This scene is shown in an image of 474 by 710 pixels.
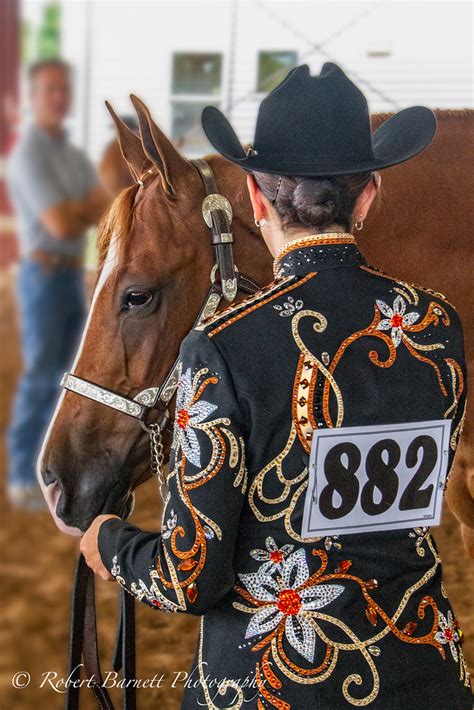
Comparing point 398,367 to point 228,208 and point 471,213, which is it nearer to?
point 228,208

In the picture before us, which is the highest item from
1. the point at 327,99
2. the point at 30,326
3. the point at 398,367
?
the point at 327,99

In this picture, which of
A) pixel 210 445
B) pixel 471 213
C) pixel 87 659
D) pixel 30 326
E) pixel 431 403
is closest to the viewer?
pixel 210 445

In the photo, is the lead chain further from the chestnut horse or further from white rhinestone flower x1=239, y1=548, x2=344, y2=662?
white rhinestone flower x1=239, y1=548, x2=344, y2=662

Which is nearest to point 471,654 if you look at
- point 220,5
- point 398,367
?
point 398,367

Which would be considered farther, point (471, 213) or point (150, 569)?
point (471, 213)

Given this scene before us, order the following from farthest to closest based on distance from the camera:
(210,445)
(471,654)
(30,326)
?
(30,326)
(471,654)
(210,445)

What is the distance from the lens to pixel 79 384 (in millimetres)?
1543

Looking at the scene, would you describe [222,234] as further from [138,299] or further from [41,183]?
[41,183]

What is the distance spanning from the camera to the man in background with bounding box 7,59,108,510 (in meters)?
3.81

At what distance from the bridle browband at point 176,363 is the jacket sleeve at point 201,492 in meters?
0.53

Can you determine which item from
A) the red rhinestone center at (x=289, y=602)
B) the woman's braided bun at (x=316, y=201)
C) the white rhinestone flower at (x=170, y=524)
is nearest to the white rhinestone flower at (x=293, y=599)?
the red rhinestone center at (x=289, y=602)

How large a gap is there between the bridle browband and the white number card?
22.9 inches

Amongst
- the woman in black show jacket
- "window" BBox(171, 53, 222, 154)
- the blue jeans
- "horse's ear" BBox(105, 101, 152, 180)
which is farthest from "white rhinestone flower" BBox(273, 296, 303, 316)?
"window" BBox(171, 53, 222, 154)

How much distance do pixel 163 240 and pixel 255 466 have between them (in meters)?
0.68
